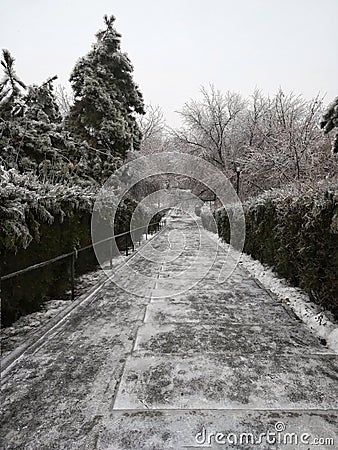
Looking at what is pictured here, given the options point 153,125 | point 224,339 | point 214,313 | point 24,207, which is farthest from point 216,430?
point 153,125

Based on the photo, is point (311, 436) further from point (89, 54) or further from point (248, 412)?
point (89, 54)

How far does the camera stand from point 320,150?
1502 centimetres

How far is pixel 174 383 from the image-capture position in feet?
7.84

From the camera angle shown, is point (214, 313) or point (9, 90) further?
point (9, 90)

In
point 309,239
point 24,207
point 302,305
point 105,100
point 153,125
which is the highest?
point 153,125

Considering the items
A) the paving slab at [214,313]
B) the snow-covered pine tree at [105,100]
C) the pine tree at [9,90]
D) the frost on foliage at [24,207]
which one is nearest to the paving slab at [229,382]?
the paving slab at [214,313]

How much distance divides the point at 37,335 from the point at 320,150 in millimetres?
15275

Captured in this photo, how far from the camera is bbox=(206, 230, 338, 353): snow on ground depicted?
3.45 metres

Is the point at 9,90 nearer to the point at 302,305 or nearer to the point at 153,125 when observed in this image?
the point at 302,305

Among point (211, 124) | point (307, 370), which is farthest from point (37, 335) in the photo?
point (211, 124)
